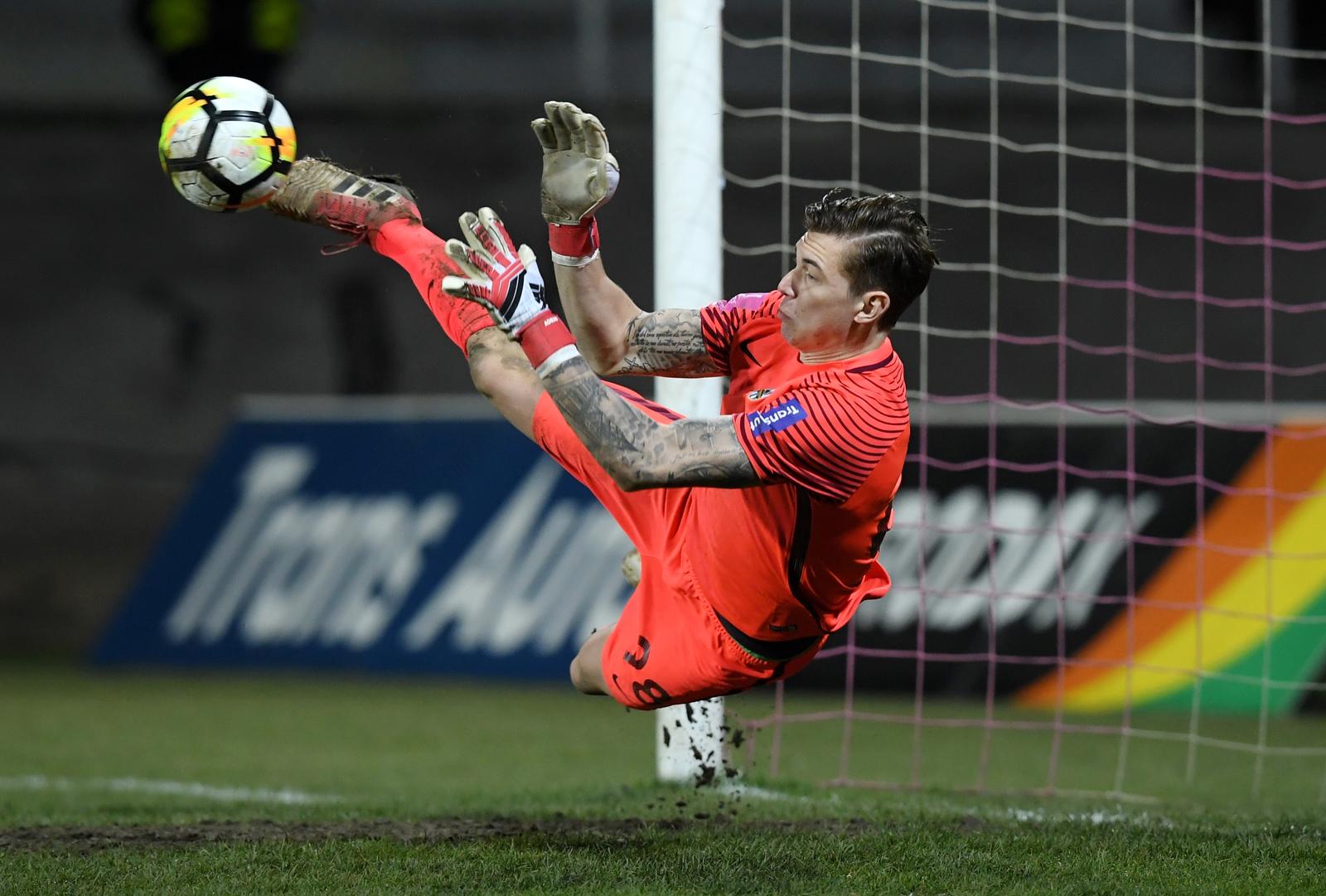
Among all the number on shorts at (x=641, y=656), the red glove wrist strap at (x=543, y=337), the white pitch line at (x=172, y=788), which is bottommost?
the white pitch line at (x=172, y=788)

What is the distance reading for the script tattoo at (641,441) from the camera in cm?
373

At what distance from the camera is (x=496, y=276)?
379 centimetres

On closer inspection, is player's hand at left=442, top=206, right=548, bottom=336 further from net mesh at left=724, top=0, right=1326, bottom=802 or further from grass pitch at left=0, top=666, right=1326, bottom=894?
net mesh at left=724, top=0, right=1326, bottom=802

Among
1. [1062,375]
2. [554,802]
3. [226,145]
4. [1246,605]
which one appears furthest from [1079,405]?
[226,145]

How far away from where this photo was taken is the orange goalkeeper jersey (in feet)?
12.3

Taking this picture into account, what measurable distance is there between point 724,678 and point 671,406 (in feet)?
5.27

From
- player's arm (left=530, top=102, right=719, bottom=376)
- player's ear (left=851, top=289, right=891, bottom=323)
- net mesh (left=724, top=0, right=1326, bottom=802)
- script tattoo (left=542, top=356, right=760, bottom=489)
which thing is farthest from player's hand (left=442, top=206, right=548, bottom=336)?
net mesh (left=724, top=0, right=1326, bottom=802)

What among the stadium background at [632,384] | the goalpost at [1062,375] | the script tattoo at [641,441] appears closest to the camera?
the script tattoo at [641,441]

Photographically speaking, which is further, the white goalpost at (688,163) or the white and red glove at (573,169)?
the white goalpost at (688,163)

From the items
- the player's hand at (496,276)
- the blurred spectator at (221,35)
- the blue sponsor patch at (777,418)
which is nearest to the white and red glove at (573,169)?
the player's hand at (496,276)

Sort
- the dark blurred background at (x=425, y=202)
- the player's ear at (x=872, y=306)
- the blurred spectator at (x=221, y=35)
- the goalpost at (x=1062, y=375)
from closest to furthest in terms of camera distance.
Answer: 1. the player's ear at (x=872, y=306)
2. the goalpost at (x=1062, y=375)
3. the dark blurred background at (x=425, y=202)
4. the blurred spectator at (x=221, y=35)

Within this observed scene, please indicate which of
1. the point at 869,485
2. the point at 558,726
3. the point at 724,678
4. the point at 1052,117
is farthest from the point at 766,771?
the point at 1052,117

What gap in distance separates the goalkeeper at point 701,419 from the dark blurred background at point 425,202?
295 inches

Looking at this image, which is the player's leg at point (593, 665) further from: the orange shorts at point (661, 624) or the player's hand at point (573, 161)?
the player's hand at point (573, 161)
